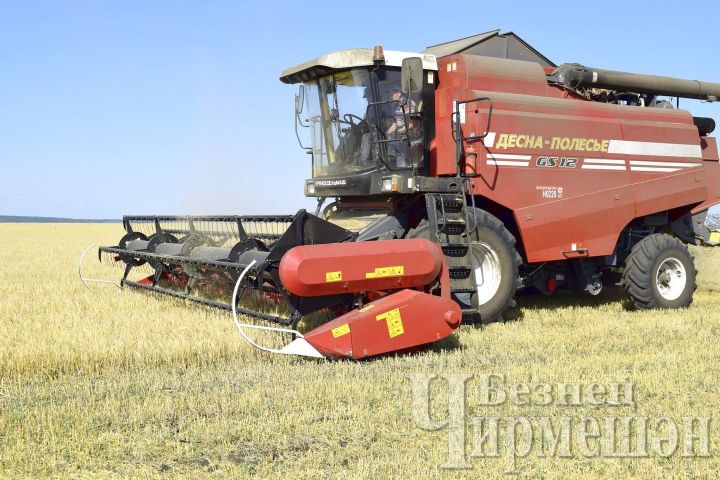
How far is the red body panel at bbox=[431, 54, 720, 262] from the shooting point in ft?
22.0

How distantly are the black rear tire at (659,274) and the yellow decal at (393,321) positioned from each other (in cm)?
345

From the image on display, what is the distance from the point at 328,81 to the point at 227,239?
1.79m

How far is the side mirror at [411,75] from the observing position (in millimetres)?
5946

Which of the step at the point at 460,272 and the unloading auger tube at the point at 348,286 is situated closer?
the unloading auger tube at the point at 348,286

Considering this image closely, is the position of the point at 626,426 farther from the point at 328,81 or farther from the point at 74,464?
the point at 328,81

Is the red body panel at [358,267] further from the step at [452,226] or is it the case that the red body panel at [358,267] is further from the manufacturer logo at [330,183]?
the manufacturer logo at [330,183]

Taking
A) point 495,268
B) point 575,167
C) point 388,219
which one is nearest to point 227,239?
point 388,219

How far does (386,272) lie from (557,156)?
270 cm

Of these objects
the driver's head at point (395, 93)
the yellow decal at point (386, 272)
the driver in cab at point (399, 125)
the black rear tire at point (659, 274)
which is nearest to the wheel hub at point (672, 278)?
the black rear tire at point (659, 274)

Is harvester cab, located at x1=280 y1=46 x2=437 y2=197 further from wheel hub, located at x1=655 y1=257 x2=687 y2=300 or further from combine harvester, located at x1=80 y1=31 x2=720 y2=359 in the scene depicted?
wheel hub, located at x1=655 y1=257 x2=687 y2=300

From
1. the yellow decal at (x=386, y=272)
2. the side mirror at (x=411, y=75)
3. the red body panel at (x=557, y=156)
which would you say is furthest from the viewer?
the red body panel at (x=557, y=156)

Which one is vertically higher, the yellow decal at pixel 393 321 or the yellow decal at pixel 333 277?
the yellow decal at pixel 333 277

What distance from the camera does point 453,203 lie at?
638 cm

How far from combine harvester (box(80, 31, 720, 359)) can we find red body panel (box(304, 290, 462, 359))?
1 centimetres
